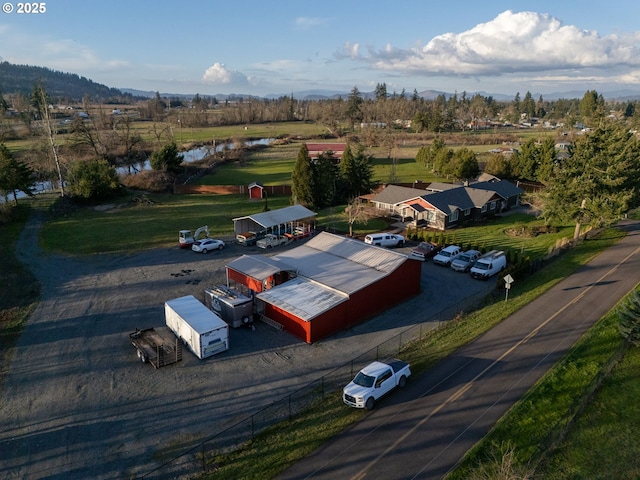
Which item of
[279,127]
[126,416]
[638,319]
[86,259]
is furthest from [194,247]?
[279,127]

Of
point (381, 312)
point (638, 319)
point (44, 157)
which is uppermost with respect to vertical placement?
point (44, 157)

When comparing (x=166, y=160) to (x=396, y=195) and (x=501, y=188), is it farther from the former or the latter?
(x=501, y=188)

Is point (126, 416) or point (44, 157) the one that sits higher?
point (44, 157)

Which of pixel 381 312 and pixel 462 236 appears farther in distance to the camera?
pixel 462 236

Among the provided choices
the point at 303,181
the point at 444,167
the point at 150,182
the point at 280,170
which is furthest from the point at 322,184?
the point at 280,170

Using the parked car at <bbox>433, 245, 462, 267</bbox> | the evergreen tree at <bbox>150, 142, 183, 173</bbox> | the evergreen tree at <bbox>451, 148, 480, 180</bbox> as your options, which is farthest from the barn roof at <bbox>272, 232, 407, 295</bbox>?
the evergreen tree at <bbox>150, 142, 183, 173</bbox>

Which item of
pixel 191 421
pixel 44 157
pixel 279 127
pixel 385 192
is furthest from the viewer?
pixel 279 127

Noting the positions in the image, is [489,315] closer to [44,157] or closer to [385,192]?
[385,192]

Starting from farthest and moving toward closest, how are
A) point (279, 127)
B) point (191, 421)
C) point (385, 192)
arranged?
1. point (279, 127)
2. point (385, 192)
3. point (191, 421)
